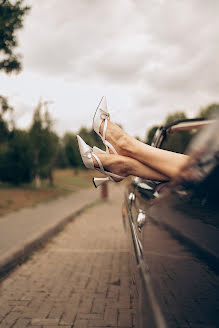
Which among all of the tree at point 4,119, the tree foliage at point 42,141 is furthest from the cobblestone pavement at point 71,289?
the tree foliage at point 42,141

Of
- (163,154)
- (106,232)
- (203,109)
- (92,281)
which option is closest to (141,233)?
(163,154)

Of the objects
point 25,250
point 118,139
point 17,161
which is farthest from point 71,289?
point 17,161

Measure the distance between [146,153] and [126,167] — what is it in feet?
0.70

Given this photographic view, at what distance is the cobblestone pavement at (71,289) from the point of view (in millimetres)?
Result: 2533

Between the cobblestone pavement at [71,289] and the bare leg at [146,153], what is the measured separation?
895mm

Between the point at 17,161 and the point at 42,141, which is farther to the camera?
the point at 17,161

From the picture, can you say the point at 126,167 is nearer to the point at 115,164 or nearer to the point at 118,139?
the point at 115,164

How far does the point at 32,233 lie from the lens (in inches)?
220

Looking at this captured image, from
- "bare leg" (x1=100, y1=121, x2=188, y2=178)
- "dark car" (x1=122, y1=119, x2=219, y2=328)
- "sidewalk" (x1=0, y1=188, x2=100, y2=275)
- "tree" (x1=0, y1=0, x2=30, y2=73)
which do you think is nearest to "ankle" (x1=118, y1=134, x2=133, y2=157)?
"bare leg" (x1=100, y1=121, x2=188, y2=178)

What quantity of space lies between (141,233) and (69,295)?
174 cm

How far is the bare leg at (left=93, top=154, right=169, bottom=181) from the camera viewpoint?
2.01m

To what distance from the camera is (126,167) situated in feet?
7.10

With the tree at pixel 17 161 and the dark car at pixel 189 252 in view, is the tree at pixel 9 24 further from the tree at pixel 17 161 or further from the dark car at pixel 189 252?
the tree at pixel 17 161

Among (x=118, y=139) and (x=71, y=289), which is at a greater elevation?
(x=118, y=139)
